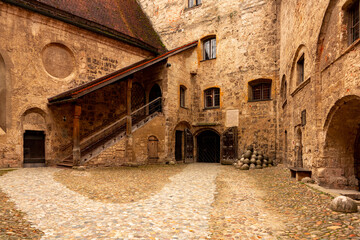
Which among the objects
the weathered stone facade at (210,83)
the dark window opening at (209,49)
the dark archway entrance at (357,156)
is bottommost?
the dark archway entrance at (357,156)

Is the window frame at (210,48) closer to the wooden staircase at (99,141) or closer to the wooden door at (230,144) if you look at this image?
the wooden staircase at (99,141)

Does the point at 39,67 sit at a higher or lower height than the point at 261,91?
higher

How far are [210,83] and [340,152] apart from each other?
9.51 m

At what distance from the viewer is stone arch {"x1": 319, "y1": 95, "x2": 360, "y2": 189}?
20.2 ft

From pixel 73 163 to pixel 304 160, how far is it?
8367 mm

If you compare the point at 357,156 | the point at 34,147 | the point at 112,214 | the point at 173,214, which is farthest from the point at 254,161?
the point at 34,147

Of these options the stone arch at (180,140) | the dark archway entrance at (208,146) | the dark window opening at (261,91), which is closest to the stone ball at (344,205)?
the dark window opening at (261,91)

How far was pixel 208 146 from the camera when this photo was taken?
15.4m

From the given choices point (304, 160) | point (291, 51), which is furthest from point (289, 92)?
point (304, 160)

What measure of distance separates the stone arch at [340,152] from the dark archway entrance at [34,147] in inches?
415

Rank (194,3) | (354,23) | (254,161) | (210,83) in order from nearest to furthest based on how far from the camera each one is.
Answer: (354,23)
(254,161)
(210,83)
(194,3)

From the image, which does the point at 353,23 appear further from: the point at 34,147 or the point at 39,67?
the point at 34,147

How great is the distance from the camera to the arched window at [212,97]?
1504 centimetres

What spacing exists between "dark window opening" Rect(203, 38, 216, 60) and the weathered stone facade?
0.64 feet
